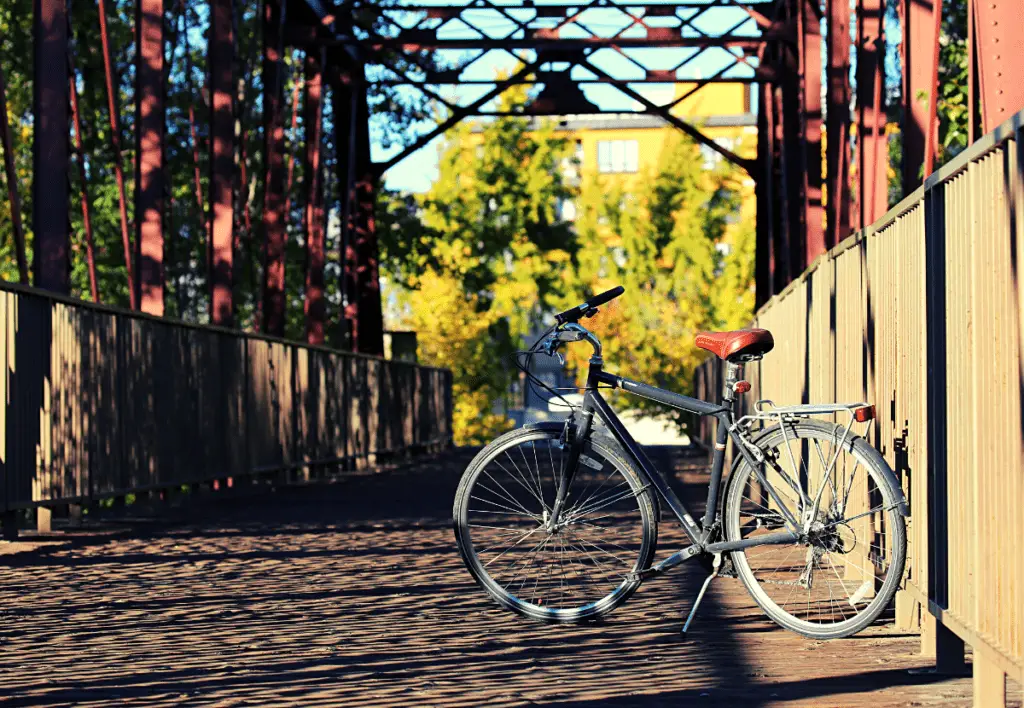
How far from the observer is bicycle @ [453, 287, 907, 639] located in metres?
6.05

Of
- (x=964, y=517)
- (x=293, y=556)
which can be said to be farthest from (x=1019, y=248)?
(x=293, y=556)

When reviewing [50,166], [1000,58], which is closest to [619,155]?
[50,166]

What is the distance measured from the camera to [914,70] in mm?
10375

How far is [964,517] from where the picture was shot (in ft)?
16.1

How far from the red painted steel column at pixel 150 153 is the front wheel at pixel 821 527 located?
868 centimetres

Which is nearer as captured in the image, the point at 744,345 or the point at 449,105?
the point at 744,345

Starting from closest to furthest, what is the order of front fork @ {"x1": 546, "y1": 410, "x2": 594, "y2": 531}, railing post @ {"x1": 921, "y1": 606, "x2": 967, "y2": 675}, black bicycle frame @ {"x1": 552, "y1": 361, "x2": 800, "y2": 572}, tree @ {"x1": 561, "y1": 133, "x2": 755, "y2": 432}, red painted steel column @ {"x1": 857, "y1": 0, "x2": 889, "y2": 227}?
railing post @ {"x1": 921, "y1": 606, "x2": 967, "y2": 675}
black bicycle frame @ {"x1": 552, "y1": 361, "x2": 800, "y2": 572}
front fork @ {"x1": 546, "y1": 410, "x2": 594, "y2": 531}
red painted steel column @ {"x1": 857, "y1": 0, "x2": 889, "y2": 227}
tree @ {"x1": 561, "y1": 133, "x2": 755, "y2": 432}

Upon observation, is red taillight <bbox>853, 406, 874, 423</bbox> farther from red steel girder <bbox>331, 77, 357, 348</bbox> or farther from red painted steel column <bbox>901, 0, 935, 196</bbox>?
red steel girder <bbox>331, 77, 357, 348</bbox>

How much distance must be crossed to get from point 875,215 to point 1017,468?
25.8ft

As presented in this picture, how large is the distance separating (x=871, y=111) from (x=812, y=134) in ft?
21.5

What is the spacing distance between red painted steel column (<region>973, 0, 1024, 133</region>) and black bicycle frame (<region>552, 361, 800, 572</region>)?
1.58 m

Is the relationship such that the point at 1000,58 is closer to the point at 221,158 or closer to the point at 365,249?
the point at 221,158

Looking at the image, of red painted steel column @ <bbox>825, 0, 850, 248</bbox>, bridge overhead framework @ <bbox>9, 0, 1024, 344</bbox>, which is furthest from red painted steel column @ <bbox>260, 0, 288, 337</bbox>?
red painted steel column @ <bbox>825, 0, 850, 248</bbox>

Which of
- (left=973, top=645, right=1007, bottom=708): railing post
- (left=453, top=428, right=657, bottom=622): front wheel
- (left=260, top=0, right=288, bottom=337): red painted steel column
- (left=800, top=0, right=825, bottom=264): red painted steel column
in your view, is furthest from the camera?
(left=260, top=0, right=288, bottom=337): red painted steel column
